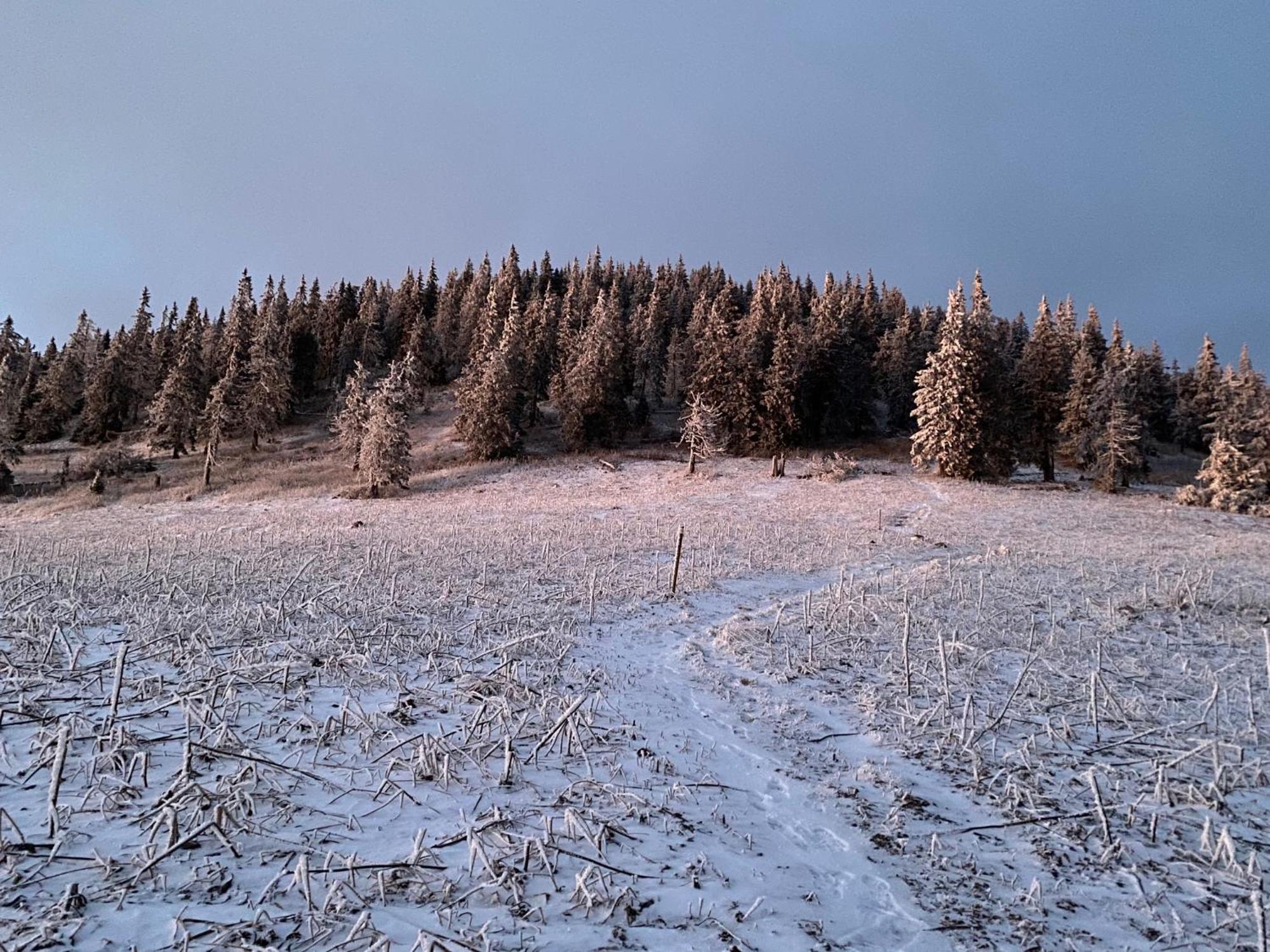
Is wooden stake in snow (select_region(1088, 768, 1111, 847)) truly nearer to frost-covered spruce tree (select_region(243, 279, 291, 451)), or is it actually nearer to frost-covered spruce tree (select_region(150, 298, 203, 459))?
frost-covered spruce tree (select_region(243, 279, 291, 451))

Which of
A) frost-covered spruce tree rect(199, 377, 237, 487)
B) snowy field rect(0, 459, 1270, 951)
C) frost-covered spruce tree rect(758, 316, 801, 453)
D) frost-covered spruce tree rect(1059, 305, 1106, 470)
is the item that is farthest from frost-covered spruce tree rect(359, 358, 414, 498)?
frost-covered spruce tree rect(1059, 305, 1106, 470)

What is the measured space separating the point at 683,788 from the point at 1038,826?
3.43 m

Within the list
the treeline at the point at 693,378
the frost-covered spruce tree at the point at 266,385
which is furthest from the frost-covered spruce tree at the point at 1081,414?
the frost-covered spruce tree at the point at 266,385

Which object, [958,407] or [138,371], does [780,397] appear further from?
[138,371]

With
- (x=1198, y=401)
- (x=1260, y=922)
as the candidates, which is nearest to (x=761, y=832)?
(x=1260, y=922)

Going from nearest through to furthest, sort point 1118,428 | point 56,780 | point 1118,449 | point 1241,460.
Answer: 1. point 56,780
2. point 1241,460
3. point 1118,449
4. point 1118,428

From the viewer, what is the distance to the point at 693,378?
5488cm

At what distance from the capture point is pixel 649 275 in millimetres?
112625

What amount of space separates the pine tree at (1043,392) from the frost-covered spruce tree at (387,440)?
4436 centimetres

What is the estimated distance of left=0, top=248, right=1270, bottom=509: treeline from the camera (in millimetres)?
43531

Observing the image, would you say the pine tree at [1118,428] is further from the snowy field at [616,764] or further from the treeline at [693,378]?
the snowy field at [616,764]

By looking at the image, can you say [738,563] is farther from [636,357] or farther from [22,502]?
[636,357]

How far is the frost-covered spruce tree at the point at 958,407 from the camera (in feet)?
140

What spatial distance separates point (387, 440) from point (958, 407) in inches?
1489
